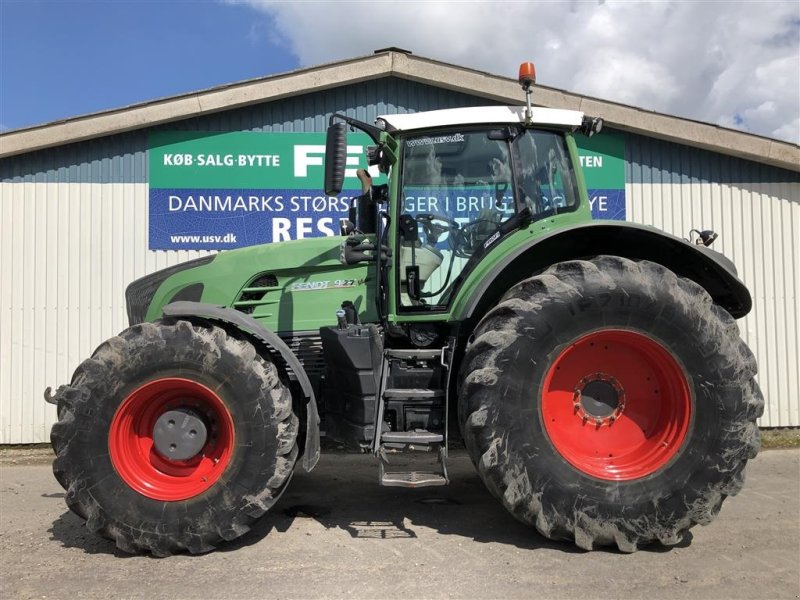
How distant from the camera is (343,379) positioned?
3.75 meters

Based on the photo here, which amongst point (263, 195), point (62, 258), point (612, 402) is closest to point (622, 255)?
point (612, 402)

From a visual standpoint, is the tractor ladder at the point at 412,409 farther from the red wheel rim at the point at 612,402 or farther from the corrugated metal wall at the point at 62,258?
the corrugated metal wall at the point at 62,258

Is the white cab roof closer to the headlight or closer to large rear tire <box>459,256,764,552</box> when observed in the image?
large rear tire <box>459,256,764,552</box>

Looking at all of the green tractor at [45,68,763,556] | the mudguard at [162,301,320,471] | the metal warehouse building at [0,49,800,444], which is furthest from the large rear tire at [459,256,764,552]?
the metal warehouse building at [0,49,800,444]

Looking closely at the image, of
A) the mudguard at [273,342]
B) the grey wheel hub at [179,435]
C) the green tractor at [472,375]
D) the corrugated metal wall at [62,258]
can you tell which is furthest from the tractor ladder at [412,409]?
the corrugated metal wall at [62,258]

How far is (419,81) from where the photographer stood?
6840 mm

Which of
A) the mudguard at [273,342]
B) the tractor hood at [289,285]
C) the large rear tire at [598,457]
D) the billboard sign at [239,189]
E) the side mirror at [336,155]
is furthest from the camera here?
the billboard sign at [239,189]

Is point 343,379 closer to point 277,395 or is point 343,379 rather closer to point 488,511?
point 277,395

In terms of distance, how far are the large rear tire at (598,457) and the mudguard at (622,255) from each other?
0.22 m

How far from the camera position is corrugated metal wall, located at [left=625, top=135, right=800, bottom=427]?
22.8 ft

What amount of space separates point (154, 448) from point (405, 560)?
1.62 metres

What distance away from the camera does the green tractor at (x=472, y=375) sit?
3.27 metres

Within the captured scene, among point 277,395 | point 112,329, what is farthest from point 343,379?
point 112,329

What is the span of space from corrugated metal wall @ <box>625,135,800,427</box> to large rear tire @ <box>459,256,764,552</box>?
3.95 metres
